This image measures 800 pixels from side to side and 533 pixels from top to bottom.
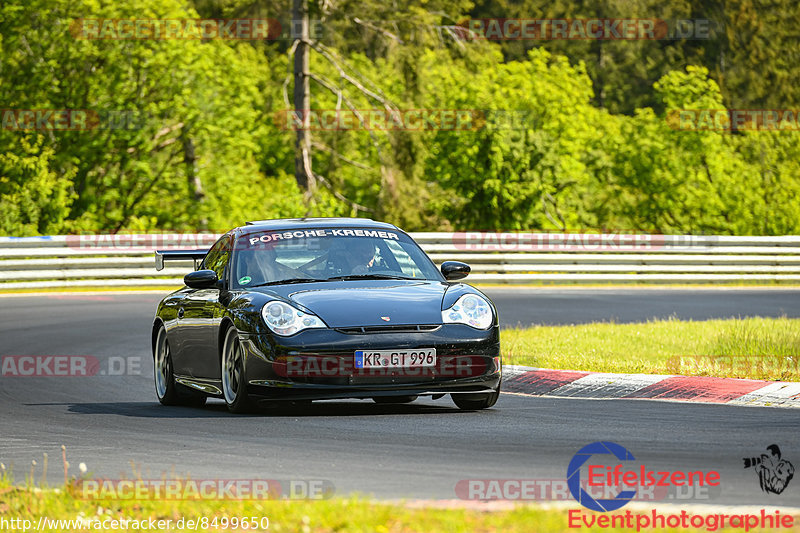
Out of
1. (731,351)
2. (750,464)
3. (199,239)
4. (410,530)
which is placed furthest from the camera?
(199,239)

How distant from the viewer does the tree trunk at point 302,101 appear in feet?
125

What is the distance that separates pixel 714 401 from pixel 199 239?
1768cm

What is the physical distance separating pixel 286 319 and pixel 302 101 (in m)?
29.8

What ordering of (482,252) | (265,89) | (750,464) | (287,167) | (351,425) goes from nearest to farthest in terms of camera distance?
(750,464) → (351,425) → (482,252) → (265,89) → (287,167)

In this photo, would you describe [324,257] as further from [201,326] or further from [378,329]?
[378,329]

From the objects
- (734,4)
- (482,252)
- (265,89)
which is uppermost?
(734,4)

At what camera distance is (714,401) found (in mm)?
10375

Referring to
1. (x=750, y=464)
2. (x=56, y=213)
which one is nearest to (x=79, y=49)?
(x=56, y=213)

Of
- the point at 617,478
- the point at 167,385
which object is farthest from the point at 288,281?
the point at 617,478

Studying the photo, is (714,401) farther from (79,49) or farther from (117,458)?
(79,49)

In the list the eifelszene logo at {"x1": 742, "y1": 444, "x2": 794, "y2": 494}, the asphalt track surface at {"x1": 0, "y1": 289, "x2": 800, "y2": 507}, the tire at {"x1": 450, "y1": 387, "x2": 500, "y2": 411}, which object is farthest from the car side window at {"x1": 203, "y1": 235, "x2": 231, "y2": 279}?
the eifelszene logo at {"x1": 742, "y1": 444, "x2": 794, "y2": 494}

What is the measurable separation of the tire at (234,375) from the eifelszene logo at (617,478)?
318 centimetres

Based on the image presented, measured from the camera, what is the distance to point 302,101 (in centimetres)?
3894

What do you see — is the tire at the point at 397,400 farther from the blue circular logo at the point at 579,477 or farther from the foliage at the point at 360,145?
the foliage at the point at 360,145
